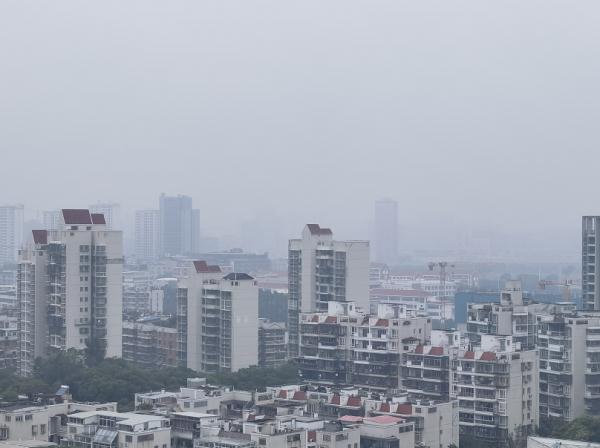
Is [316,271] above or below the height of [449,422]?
above

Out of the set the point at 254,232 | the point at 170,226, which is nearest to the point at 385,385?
the point at 170,226

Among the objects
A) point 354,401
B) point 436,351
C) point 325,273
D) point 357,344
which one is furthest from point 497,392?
point 325,273

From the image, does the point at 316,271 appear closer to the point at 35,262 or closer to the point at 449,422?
the point at 35,262

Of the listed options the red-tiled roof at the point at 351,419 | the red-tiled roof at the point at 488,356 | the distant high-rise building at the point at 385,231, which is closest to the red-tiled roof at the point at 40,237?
the red-tiled roof at the point at 488,356

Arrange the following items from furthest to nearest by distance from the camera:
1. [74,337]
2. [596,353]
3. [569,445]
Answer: [74,337], [596,353], [569,445]

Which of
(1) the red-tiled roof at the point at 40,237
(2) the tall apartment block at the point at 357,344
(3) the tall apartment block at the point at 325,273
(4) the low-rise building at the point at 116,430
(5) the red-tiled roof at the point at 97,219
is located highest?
(5) the red-tiled roof at the point at 97,219

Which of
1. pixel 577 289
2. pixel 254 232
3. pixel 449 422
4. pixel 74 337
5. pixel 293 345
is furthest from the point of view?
pixel 254 232

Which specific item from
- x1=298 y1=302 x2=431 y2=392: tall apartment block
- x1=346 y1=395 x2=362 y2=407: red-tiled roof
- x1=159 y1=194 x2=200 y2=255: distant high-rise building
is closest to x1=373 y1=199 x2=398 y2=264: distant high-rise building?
x1=159 y1=194 x2=200 y2=255: distant high-rise building

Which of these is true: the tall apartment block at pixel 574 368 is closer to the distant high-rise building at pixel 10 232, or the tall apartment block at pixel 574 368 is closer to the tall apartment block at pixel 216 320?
the tall apartment block at pixel 216 320
